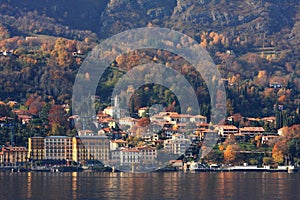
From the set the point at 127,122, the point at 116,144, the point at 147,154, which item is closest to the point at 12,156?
the point at 116,144

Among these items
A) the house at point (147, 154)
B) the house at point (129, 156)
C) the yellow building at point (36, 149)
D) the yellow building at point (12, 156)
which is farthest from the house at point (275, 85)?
the yellow building at point (12, 156)

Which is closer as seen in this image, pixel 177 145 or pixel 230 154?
pixel 230 154

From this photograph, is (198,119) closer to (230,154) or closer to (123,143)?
(123,143)

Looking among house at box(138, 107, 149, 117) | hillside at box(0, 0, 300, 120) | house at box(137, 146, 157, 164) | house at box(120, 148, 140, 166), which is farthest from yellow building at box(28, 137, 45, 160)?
hillside at box(0, 0, 300, 120)

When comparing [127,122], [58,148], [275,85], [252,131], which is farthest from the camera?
[275,85]

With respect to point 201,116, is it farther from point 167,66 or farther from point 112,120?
point 167,66

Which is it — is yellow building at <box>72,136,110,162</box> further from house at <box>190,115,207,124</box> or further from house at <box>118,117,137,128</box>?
house at <box>190,115,207,124</box>

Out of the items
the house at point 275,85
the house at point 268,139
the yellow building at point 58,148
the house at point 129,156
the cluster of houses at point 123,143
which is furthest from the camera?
the house at point 275,85

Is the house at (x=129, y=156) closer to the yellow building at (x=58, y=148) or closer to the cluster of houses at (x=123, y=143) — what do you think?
the cluster of houses at (x=123, y=143)

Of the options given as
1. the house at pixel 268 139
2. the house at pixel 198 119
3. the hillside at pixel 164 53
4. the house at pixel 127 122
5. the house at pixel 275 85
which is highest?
the hillside at pixel 164 53
